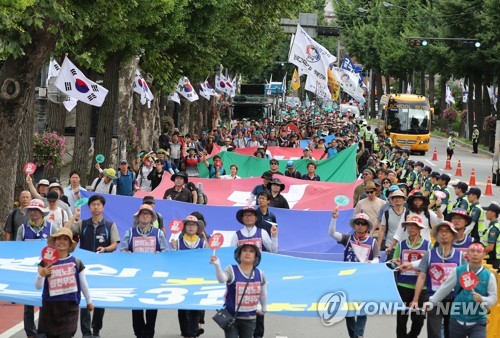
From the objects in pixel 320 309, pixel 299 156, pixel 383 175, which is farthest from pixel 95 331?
pixel 299 156

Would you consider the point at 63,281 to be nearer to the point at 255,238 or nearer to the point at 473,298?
the point at 255,238

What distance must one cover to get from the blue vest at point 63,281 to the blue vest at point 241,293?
1499 millimetres

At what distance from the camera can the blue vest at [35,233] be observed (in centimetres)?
1342

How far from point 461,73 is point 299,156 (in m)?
32.5

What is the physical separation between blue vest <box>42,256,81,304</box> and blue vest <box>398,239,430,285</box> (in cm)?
354

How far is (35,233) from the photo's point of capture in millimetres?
13445

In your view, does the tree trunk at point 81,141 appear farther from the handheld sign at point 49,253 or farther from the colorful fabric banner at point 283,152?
the handheld sign at point 49,253

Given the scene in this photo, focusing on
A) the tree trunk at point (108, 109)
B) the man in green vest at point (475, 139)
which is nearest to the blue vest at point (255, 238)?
the tree trunk at point (108, 109)

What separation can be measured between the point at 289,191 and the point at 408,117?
38631mm

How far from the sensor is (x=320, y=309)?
11.4m

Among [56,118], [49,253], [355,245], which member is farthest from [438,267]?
[56,118]

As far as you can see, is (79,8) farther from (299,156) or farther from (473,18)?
(473,18)

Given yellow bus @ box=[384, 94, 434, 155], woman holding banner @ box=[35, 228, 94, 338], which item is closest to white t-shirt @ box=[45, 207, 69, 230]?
woman holding banner @ box=[35, 228, 94, 338]

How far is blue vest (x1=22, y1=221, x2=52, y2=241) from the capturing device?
13422mm
